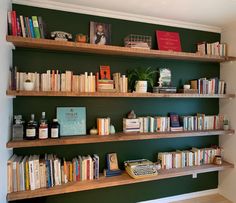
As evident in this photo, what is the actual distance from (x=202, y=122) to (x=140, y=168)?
1.16 metres

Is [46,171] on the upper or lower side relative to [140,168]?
upper

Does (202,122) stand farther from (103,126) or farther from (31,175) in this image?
(31,175)

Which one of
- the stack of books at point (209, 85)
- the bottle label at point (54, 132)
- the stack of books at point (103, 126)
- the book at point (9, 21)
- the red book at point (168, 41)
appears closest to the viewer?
the book at point (9, 21)

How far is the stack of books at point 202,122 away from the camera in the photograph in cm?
265

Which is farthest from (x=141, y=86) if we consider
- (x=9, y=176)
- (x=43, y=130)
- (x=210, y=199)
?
(x=210, y=199)

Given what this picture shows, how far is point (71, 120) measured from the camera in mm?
2209

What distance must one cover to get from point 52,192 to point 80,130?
0.71 m

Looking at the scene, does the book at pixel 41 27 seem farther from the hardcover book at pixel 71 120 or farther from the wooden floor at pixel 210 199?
the wooden floor at pixel 210 199

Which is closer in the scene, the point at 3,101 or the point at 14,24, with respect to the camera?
the point at 3,101

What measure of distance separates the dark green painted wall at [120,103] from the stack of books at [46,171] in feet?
0.63

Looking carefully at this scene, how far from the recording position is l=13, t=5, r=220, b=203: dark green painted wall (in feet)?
7.03

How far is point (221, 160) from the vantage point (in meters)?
2.79

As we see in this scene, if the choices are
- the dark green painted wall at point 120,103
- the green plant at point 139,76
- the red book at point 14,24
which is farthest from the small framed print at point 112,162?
the red book at point 14,24

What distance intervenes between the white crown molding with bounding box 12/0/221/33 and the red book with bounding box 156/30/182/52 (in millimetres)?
163
